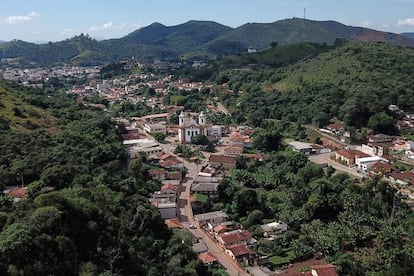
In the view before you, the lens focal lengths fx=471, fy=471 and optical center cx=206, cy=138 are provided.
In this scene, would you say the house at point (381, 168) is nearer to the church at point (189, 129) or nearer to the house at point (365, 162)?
the house at point (365, 162)

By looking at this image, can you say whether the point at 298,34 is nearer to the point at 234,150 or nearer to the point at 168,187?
the point at 234,150

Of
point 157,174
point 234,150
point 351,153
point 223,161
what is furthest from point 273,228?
point 234,150

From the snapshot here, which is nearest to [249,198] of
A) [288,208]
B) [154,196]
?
[288,208]

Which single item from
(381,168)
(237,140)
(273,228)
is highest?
(237,140)

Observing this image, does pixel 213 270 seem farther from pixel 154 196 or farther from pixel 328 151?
pixel 328 151

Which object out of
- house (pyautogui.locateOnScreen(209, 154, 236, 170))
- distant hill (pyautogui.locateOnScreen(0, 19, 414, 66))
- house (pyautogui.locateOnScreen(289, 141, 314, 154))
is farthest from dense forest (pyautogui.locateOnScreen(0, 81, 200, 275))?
distant hill (pyautogui.locateOnScreen(0, 19, 414, 66))

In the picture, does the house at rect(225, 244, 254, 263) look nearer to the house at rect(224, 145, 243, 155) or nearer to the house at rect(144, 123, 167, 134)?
the house at rect(224, 145, 243, 155)
